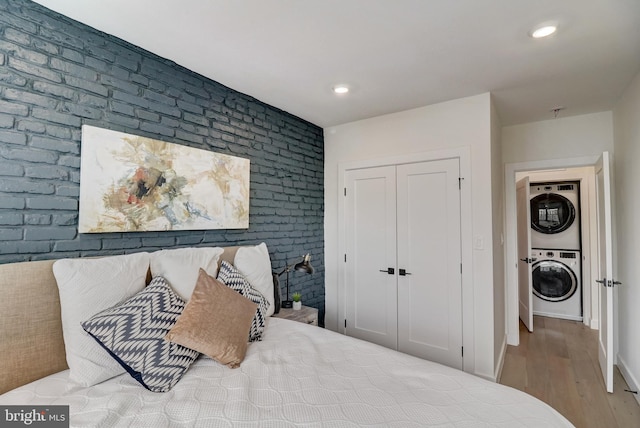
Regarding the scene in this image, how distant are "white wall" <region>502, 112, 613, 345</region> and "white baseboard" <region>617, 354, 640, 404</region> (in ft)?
2.93

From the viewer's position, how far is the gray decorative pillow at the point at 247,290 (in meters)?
1.87

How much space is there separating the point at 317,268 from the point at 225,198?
1.49 meters

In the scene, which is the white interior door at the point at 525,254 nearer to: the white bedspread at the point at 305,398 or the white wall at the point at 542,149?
the white wall at the point at 542,149

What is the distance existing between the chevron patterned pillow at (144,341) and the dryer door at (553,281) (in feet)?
16.8

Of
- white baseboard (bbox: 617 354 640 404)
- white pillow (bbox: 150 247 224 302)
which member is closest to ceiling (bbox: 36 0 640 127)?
white pillow (bbox: 150 247 224 302)

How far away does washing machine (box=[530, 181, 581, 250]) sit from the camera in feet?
14.6

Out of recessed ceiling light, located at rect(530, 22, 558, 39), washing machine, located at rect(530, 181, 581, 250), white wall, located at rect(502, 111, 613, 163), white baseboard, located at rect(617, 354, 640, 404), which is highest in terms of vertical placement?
recessed ceiling light, located at rect(530, 22, 558, 39)

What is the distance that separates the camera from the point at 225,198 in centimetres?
241

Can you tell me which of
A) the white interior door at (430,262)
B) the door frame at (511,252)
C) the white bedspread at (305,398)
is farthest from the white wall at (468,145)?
the white bedspread at (305,398)

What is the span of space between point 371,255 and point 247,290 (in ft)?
5.30

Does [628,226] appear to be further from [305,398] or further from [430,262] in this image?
[305,398]

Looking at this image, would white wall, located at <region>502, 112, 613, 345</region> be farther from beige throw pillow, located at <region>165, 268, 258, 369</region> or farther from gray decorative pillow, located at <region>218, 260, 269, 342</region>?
beige throw pillow, located at <region>165, 268, 258, 369</region>

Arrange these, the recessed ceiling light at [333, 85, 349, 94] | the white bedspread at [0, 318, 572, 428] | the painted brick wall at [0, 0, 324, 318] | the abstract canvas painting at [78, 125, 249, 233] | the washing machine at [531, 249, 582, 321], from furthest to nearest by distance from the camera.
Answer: the washing machine at [531, 249, 582, 321] → the recessed ceiling light at [333, 85, 349, 94] → the abstract canvas painting at [78, 125, 249, 233] → the painted brick wall at [0, 0, 324, 318] → the white bedspread at [0, 318, 572, 428]

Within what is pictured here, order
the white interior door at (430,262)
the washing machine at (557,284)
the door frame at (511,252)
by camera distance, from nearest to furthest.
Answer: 1. the white interior door at (430,262)
2. the door frame at (511,252)
3. the washing machine at (557,284)
